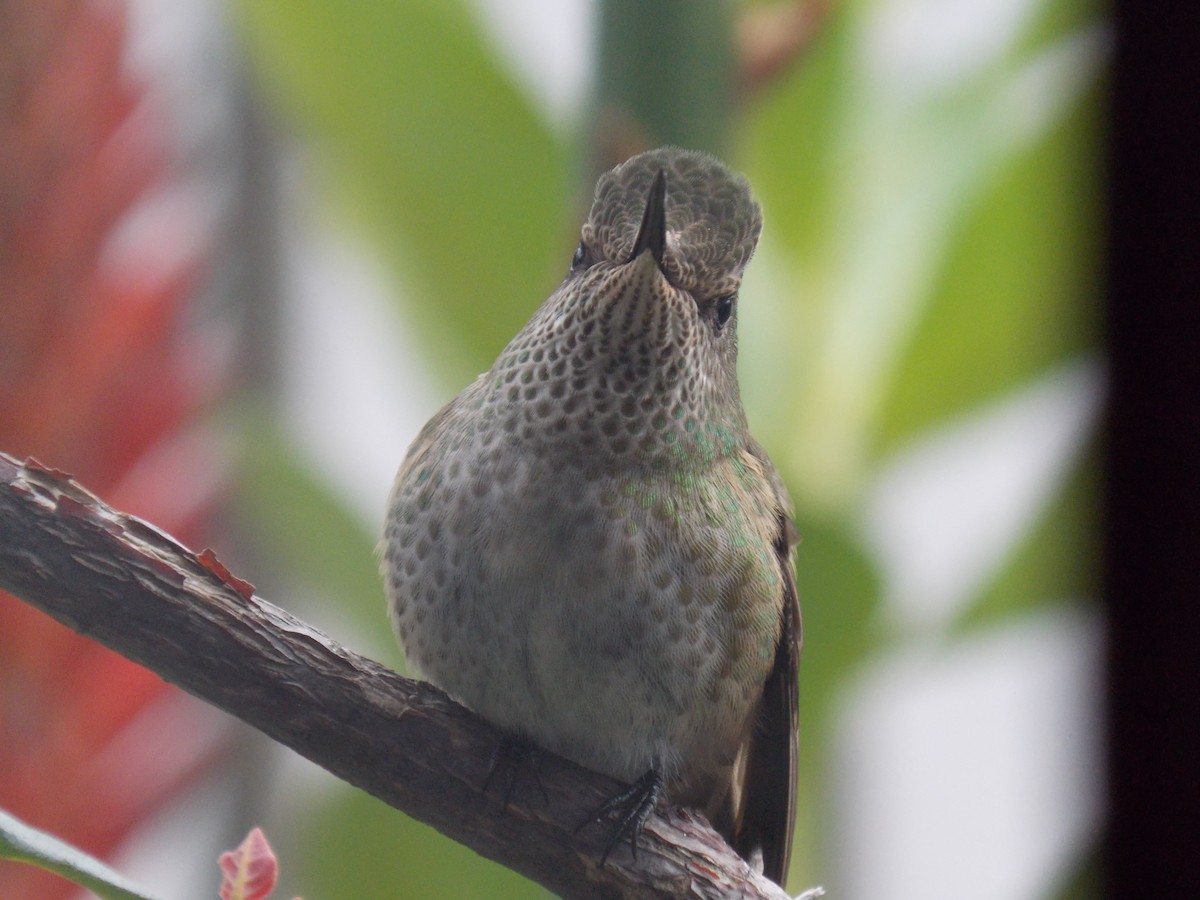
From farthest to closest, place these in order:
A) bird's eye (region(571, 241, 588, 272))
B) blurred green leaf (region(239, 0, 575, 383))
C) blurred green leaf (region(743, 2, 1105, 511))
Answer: blurred green leaf (region(743, 2, 1105, 511)) → blurred green leaf (region(239, 0, 575, 383)) → bird's eye (region(571, 241, 588, 272))

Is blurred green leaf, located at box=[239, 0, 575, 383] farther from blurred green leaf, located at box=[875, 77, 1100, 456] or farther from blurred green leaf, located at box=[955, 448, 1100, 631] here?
blurred green leaf, located at box=[955, 448, 1100, 631]

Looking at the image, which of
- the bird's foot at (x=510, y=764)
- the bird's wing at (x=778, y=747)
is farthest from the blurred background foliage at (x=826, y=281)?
the bird's foot at (x=510, y=764)

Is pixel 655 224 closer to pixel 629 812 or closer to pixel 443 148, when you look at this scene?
pixel 629 812

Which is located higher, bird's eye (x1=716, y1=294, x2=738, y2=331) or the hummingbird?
bird's eye (x1=716, y1=294, x2=738, y2=331)

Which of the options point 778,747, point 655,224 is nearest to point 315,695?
point 655,224

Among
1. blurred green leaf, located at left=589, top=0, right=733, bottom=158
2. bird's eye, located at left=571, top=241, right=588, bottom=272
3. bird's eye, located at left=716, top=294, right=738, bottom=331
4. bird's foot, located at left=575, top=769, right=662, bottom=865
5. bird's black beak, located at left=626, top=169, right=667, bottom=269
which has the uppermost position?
blurred green leaf, located at left=589, top=0, right=733, bottom=158

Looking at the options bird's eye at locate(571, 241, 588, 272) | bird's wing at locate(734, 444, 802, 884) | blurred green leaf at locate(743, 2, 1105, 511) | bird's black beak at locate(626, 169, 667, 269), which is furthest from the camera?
blurred green leaf at locate(743, 2, 1105, 511)

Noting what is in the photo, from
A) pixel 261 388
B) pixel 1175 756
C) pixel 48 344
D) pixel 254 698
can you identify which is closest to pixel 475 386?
pixel 254 698

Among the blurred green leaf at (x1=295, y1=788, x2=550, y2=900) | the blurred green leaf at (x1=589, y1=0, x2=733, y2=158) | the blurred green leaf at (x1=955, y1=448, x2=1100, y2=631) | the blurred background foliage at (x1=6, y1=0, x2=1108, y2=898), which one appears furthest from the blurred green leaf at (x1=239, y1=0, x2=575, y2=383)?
the blurred green leaf at (x1=955, y1=448, x2=1100, y2=631)

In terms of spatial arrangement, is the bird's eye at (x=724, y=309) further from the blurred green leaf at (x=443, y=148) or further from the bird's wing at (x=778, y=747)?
the blurred green leaf at (x=443, y=148)
